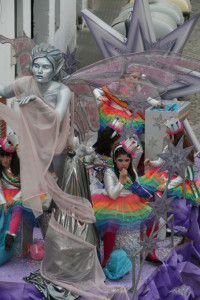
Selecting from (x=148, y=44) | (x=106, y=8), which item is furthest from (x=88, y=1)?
(x=148, y=44)

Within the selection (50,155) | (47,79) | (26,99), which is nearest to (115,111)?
(47,79)

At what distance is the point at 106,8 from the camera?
2323 cm

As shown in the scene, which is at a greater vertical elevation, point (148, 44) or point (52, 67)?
point (52, 67)

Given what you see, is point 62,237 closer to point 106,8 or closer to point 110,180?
point 110,180

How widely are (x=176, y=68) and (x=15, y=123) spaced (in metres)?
1.80

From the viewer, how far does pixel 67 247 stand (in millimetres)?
7609

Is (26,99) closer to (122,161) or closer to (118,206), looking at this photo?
(122,161)

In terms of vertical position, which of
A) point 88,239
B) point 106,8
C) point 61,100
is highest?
point 61,100

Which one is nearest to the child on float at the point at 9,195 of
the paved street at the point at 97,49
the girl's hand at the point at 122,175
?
the girl's hand at the point at 122,175

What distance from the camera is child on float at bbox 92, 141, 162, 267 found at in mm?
8031

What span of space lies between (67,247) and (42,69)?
5.17 feet

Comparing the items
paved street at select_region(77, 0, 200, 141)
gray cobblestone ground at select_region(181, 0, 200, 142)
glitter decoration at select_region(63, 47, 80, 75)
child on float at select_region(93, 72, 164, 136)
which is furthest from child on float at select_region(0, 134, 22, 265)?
paved street at select_region(77, 0, 200, 141)

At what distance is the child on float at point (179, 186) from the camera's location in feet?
28.6

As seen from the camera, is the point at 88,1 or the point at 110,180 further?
the point at 88,1
